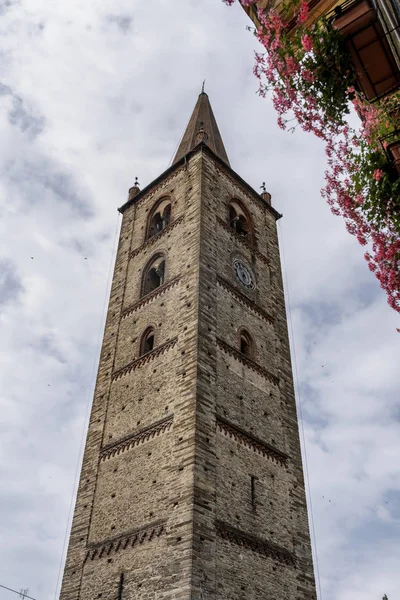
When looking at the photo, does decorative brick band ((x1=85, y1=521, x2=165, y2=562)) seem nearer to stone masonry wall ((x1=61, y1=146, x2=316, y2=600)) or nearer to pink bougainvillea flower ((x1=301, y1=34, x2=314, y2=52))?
stone masonry wall ((x1=61, y1=146, x2=316, y2=600))

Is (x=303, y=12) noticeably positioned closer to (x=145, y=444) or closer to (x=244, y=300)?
(x=145, y=444)

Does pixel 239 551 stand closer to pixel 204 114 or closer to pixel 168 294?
pixel 168 294

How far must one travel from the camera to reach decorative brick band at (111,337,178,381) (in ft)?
54.2

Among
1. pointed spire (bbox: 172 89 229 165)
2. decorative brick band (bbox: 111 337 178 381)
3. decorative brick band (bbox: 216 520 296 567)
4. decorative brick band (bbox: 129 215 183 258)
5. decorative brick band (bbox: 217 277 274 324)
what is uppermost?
pointed spire (bbox: 172 89 229 165)

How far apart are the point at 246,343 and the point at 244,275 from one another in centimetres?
277

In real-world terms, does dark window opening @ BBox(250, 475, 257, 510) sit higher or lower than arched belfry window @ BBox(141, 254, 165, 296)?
lower

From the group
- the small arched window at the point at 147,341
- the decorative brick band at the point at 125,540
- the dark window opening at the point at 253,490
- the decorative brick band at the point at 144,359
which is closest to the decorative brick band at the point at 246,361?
the decorative brick band at the point at 144,359

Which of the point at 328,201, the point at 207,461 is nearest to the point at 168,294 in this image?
the point at 207,461

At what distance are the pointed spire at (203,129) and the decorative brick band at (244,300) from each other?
771 cm

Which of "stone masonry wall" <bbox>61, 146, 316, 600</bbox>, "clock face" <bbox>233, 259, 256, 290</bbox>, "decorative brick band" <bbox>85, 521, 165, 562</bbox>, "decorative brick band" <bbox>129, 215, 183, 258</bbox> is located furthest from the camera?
"decorative brick band" <bbox>129, 215, 183, 258</bbox>

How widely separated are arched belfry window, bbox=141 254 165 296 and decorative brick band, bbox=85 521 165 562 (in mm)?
8246

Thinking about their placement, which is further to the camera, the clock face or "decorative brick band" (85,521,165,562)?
the clock face

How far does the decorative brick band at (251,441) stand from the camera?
48.8 ft

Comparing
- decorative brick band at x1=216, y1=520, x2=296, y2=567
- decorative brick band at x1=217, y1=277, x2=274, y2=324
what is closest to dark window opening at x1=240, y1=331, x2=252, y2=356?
decorative brick band at x1=217, y1=277, x2=274, y2=324
